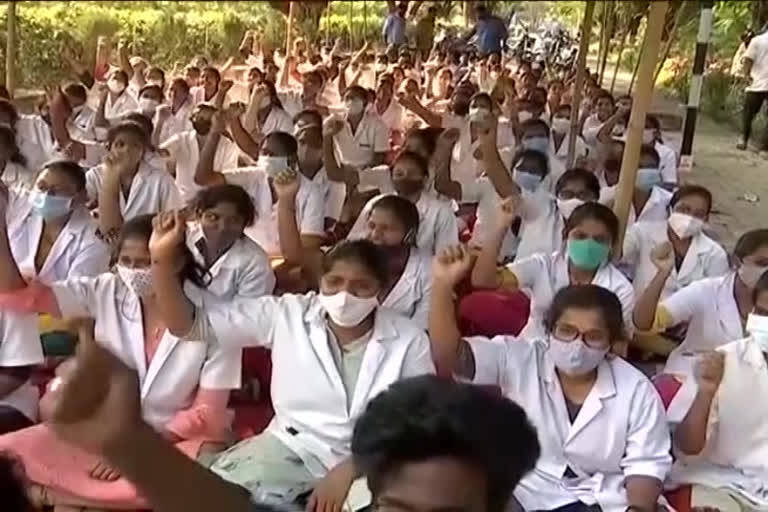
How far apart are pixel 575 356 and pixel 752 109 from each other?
7.57 metres

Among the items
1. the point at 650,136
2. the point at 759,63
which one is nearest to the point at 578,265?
the point at 650,136

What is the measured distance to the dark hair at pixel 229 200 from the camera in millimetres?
3514

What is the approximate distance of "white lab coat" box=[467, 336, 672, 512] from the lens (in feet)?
8.43

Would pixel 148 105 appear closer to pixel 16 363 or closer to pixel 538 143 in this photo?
pixel 538 143

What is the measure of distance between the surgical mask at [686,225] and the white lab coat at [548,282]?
0.62 m

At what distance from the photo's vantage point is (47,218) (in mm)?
3625

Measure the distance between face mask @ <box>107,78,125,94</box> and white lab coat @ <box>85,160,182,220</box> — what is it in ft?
9.44

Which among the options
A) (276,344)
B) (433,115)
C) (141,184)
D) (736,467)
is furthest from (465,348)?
(433,115)

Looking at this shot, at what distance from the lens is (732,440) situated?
2.78 m

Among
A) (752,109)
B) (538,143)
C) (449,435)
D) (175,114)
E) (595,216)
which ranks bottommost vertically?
(752,109)

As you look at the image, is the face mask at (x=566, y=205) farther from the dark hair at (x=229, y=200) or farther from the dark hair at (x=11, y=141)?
the dark hair at (x=11, y=141)

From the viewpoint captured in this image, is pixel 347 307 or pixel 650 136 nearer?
pixel 347 307

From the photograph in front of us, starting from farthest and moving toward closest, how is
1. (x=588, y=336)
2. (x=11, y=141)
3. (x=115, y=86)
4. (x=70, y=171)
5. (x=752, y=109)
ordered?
(x=752, y=109)
(x=115, y=86)
(x=11, y=141)
(x=70, y=171)
(x=588, y=336)

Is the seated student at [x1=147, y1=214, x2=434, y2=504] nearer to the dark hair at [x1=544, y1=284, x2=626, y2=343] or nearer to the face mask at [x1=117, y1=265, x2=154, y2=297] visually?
the face mask at [x1=117, y1=265, x2=154, y2=297]
